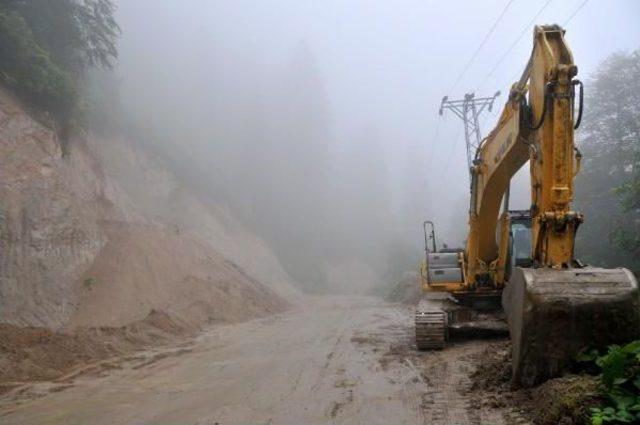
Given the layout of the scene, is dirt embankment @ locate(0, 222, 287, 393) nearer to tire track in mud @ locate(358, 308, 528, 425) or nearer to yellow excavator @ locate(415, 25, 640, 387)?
A: tire track in mud @ locate(358, 308, 528, 425)

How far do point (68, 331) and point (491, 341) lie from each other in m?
9.45

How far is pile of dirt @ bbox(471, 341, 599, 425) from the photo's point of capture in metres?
5.23

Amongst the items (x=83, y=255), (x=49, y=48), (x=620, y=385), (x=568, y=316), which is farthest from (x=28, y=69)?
(x=620, y=385)

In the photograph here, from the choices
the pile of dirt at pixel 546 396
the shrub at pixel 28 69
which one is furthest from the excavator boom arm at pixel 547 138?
the shrub at pixel 28 69

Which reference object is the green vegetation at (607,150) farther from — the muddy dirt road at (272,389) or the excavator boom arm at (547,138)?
the excavator boom arm at (547,138)

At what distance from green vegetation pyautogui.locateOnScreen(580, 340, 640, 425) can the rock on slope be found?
478 inches

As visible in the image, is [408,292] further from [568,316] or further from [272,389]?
[568,316]

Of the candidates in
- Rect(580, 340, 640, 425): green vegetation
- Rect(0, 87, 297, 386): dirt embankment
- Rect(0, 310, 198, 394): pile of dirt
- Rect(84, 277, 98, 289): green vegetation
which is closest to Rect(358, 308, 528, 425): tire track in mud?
Rect(580, 340, 640, 425): green vegetation

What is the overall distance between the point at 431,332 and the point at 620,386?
5.60 meters

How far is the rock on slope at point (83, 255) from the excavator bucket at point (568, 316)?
37.0 feet

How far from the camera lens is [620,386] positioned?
516cm

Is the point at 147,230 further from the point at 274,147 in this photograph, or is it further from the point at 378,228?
the point at 378,228

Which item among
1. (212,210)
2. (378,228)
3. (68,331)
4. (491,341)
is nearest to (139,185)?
(212,210)

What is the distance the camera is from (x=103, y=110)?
102 feet
